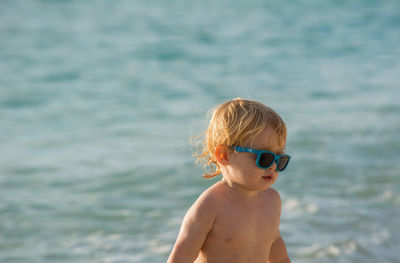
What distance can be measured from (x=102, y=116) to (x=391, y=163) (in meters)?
4.88

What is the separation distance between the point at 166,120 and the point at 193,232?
661 centimetres

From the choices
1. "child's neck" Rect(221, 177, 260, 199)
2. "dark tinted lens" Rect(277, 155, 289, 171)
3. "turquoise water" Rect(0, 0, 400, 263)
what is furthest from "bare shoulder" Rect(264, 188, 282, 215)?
"turquoise water" Rect(0, 0, 400, 263)

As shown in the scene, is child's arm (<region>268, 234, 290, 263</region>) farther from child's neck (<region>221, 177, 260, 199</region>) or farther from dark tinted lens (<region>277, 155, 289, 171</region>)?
dark tinted lens (<region>277, 155, 289, 171</region>)

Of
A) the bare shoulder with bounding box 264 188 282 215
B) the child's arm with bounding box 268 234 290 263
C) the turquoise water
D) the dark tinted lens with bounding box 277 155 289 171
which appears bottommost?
the child's arm with bounding box 268 234 290 263

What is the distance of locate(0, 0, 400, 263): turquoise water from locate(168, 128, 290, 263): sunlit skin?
1953 millimetres

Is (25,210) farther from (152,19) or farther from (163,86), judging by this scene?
(152,19)

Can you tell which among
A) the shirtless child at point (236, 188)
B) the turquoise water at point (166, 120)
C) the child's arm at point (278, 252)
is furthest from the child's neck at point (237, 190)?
the turquoise water at point (166, 120)

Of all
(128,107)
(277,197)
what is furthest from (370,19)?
(277,197)

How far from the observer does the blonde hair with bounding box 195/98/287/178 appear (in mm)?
2373

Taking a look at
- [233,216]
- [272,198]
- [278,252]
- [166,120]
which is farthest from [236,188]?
[166,120]

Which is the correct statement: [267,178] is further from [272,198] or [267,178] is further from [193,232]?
[193,232]

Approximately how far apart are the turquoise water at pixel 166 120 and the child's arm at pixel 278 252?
1.68 m

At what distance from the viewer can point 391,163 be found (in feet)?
21.0

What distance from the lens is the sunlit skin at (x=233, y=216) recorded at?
2.40 metres
